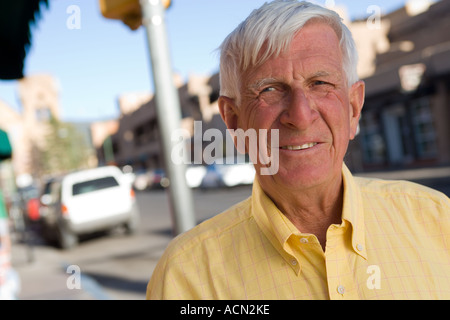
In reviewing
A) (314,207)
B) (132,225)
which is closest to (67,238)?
(132,225)

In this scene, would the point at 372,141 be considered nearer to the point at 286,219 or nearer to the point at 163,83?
the point at 163,83

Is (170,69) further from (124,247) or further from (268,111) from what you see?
(124,247)

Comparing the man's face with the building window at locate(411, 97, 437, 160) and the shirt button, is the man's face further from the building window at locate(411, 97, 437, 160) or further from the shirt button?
the building window at locate(411, 97, 437, 160)

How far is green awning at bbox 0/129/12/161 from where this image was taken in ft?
14.4

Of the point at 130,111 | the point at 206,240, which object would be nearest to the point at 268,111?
the point at 206,240

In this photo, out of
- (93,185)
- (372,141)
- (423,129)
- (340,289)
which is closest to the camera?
(340,289)

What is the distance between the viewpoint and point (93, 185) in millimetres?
11391

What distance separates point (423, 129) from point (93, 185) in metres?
13.2

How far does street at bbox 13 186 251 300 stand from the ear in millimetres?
3386

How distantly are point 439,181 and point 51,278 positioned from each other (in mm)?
8909

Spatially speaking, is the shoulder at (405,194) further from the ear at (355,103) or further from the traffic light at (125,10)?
the traffic light at (125,10)

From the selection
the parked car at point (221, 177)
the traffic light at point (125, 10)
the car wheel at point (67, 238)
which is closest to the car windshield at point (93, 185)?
the car wheel at point (67, 238)

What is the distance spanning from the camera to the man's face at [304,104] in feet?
4.05

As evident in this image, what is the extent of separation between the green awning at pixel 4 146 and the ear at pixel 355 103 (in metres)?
3.72
